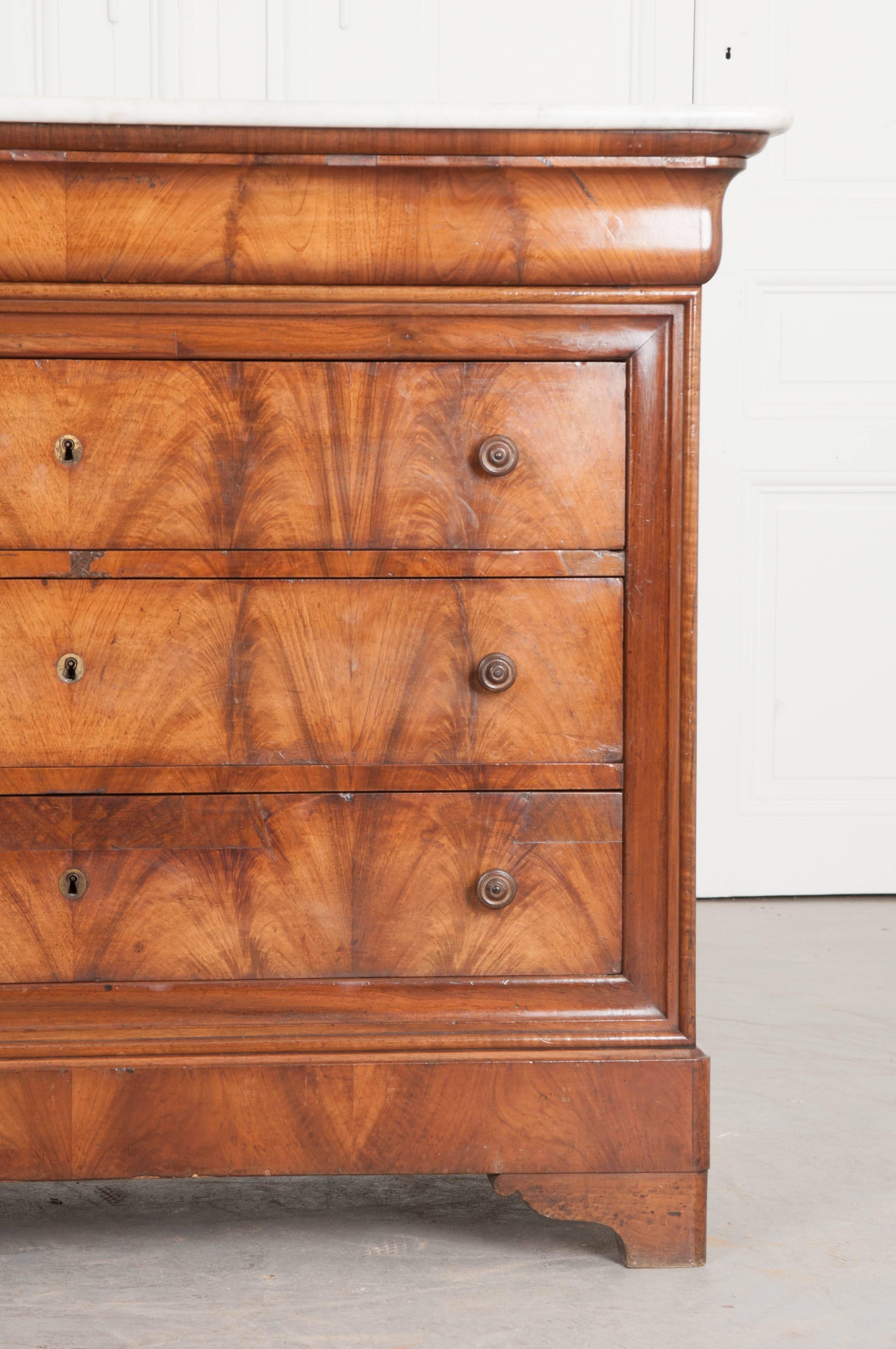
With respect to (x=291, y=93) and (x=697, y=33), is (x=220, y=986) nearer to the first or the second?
(x=291, y=93)

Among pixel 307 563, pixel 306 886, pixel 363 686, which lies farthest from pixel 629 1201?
pixel 307 563

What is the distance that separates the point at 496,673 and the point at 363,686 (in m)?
0.13

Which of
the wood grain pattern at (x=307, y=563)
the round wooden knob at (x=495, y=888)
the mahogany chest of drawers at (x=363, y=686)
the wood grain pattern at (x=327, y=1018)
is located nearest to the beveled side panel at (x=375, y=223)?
the mahogany chest of drawers at (x=363, y=686)

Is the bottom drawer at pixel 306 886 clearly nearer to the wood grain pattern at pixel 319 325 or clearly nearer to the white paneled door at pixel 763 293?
the wood grain pattern at pixel 319 325

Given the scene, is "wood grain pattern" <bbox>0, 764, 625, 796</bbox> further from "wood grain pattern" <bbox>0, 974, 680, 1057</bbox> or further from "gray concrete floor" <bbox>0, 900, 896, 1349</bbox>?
"gray concrete floor" <bbox>0, 900, 896, 1349</bbox>

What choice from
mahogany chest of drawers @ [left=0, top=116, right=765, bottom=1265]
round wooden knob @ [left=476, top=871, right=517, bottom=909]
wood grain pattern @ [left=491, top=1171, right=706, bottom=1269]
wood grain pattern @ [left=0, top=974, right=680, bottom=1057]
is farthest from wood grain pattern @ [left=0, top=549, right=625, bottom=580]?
wood grain pattern @ [left=491, top=1171, right=706, bottom=1269]

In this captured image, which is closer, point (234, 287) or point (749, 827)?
point (234, 287)

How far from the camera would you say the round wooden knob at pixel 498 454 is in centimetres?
124

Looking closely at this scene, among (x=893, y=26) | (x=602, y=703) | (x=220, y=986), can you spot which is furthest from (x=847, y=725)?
(x=220, y=986)

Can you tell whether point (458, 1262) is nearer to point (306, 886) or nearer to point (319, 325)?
point (306, 886)

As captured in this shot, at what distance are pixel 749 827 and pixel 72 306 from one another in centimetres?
197

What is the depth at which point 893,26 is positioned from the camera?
8.84 feet

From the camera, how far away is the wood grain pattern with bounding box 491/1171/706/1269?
4.12 feet

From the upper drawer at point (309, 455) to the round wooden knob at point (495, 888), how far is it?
1.07 ft
